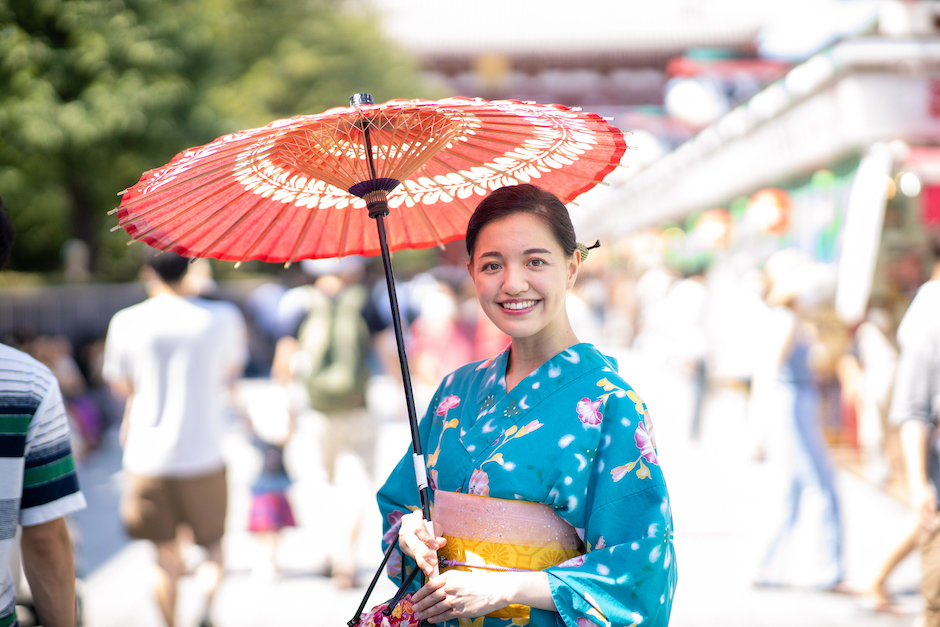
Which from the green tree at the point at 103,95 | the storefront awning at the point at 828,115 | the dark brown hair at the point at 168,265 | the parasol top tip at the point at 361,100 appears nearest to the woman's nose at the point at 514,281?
the storefront awning at the point at 828,115

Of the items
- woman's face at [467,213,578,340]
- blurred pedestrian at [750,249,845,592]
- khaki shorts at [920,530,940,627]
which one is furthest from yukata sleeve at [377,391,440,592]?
blurred pedestrian at [750,249,845,592]

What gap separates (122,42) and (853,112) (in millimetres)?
8055

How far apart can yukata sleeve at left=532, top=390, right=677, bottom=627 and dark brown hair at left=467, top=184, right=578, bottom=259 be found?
45 cm

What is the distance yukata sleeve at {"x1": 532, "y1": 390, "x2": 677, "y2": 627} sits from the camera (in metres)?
1.53

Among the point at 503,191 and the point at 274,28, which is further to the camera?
the point at 274,28

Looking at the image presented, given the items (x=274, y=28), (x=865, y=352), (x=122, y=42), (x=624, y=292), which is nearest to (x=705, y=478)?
(x=865, y=352)

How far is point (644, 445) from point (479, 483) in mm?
343

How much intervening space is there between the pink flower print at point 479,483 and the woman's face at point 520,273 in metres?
0.30

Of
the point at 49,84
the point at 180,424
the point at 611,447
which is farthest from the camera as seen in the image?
the point at 49,84

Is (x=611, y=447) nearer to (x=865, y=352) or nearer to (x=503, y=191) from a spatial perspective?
(x=503, y=191)

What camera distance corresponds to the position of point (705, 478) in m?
6.40

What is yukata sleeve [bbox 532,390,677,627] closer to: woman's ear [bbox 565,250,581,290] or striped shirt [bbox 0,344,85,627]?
woman's ear [bbox 565,250,581,290]

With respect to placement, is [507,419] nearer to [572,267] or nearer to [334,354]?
[572,267]

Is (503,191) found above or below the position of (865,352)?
above
